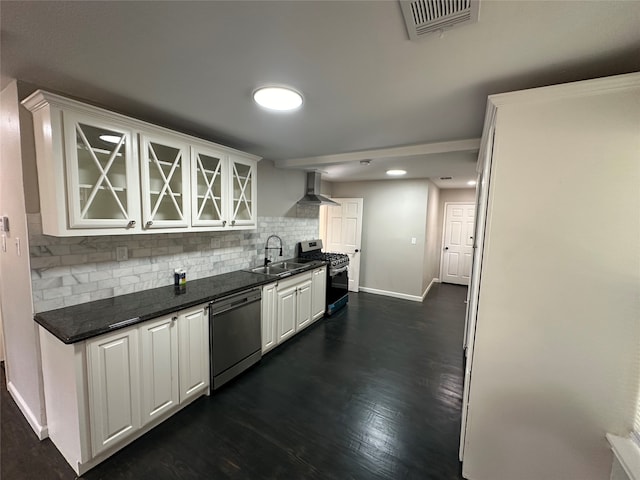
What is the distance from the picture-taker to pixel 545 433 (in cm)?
144

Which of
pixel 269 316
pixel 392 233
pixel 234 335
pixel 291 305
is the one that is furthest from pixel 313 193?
pixel 234 335

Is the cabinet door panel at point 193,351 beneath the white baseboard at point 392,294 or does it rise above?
above

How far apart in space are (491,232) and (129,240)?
2.76 meters

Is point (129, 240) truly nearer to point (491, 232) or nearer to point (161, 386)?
point (161, 386)

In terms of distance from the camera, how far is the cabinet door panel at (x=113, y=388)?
1591 mm

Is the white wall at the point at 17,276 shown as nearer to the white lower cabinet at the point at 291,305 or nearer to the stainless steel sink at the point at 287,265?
the white lower cabinet at the point at 291,305

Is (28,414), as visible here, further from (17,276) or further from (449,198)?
(449,198)

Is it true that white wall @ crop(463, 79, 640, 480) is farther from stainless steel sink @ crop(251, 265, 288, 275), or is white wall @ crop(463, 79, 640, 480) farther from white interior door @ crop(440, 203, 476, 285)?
white interior door @ crop(440, 203, 476, 285)

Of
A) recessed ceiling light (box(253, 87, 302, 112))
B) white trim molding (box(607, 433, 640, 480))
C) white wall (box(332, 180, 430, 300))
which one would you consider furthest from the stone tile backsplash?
white trim molding (box(607, 433, 640, 480))

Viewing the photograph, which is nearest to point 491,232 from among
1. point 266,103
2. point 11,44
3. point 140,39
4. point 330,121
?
point 330,121

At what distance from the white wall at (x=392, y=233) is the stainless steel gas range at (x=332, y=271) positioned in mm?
1119

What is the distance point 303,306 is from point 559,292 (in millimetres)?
2750

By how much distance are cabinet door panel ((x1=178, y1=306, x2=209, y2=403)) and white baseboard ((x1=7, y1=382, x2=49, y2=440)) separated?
0.90 metres

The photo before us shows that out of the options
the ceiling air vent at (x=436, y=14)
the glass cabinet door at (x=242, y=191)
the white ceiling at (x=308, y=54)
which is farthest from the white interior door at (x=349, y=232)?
the ceiling air vent at (x=436, y=14)
